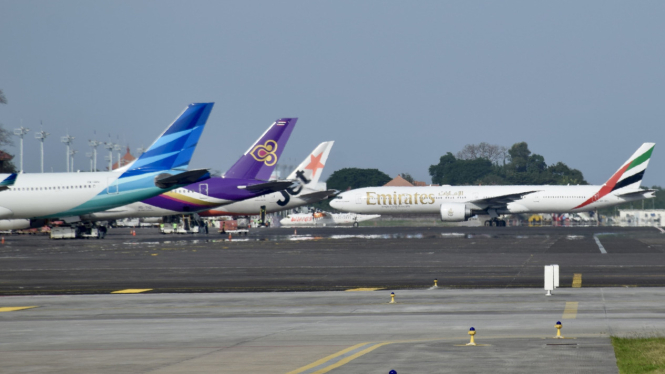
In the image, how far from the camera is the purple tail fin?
2584 inches

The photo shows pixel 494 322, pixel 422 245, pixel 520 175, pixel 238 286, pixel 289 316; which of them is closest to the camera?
pixel 494 322

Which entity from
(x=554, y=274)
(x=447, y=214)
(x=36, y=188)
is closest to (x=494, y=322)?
(x=554, y=274)

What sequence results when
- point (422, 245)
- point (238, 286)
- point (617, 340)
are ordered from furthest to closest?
point (422, 245) → point (238, 286) → point (617, 340)

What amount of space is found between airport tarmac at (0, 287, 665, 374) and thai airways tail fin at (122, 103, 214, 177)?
1422 inches

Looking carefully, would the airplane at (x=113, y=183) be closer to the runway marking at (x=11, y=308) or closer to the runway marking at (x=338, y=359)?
the runway marking at (x=11, y=308)

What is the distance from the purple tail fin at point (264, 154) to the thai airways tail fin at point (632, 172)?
4136 cm

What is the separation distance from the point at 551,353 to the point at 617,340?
189 centimetres

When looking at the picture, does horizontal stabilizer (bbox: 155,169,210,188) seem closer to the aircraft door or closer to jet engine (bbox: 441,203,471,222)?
the aircraft door

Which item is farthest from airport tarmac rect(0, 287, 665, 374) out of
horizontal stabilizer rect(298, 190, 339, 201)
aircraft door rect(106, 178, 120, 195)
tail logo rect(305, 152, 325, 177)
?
tail logo rect(305, 152, 325, 177)

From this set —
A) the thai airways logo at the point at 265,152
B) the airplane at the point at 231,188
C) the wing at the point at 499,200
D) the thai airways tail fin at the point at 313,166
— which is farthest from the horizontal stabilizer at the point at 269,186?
the wing at the point at 499,200

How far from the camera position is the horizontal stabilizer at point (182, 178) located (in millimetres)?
54562

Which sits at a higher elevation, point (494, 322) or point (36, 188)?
point (36, 188)

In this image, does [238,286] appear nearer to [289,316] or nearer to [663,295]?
[289,316]

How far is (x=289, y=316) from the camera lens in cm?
1775
